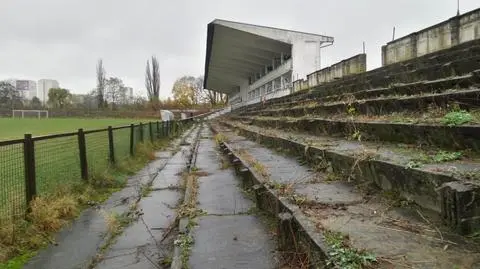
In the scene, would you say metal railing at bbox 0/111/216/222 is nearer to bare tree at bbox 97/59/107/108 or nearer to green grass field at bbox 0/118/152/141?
green grass field at bbox 0/118/152/141

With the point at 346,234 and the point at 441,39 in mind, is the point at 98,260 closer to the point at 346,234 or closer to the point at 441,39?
the point at 346,234

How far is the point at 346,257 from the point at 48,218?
398cm

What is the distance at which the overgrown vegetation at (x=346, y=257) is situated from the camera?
237 cm

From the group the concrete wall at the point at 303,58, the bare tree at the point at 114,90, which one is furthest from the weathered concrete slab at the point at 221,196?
the bare tree at the point at 114,90

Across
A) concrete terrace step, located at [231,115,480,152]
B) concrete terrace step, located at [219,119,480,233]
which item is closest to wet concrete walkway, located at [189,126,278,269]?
concrete terrace step, located at [219,119,480,233]

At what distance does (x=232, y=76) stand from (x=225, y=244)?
5027cm

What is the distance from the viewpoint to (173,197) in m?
6.88

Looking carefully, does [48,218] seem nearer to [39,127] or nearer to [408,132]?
Answer: [408,132]

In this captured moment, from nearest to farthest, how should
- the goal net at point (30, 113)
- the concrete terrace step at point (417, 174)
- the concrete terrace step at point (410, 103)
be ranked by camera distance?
the concrete terrace step at point (417, 174) < the concrete terrace step at point (410, 103) < the goal net at point (30, 113)

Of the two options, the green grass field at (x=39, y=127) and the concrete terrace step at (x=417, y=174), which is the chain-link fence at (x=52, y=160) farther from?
the green grass field at (x=39, y=127)

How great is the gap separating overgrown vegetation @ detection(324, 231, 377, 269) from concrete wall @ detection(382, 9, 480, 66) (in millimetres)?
7995

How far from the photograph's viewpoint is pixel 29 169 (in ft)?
17.2

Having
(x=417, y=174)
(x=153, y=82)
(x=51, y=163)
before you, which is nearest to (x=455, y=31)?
(x=417, y=174)

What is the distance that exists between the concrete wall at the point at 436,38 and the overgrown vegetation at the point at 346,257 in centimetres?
800
